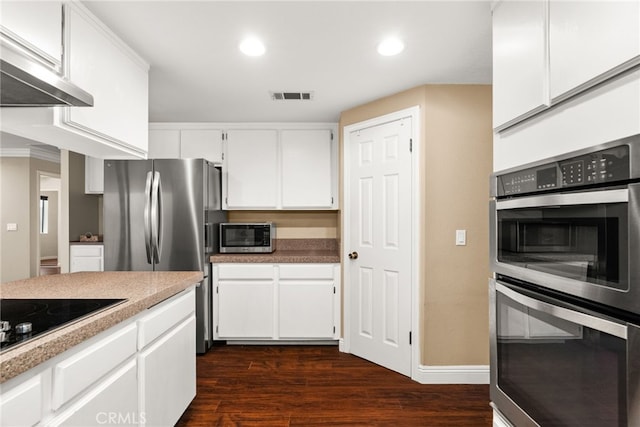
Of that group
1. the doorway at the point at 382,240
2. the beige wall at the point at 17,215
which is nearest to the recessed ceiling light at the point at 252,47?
the doorway at the point at 382,240

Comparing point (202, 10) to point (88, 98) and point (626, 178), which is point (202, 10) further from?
point (626, 178)

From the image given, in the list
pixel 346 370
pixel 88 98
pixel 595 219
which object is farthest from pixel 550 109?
pixel 346 370

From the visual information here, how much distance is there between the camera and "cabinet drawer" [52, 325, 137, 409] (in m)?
1.08

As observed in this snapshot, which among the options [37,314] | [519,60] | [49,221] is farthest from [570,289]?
[49,221]

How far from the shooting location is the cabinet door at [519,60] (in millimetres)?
1169

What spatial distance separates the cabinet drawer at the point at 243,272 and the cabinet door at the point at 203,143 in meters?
1.16

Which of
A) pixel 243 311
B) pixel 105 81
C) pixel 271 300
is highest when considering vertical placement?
pixel 105 81

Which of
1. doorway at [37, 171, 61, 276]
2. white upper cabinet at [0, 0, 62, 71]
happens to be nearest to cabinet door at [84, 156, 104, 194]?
white upper cabinet at [0, 0, 62, 71]

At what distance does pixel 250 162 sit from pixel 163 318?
7.36 feet

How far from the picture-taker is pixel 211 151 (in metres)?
3.72

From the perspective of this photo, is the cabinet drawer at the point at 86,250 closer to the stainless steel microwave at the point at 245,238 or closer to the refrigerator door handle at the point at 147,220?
the refrigerator door handle at the point at 147,220

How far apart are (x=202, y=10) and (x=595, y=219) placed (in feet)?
5.99

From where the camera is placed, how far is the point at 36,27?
137cm

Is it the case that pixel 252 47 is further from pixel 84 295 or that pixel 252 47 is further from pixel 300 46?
pixel 84 295
